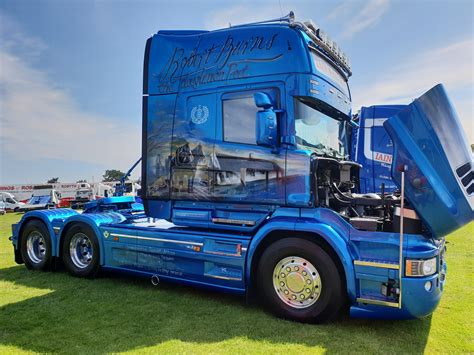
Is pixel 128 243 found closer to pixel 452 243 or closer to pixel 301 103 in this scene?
pixel 301 103

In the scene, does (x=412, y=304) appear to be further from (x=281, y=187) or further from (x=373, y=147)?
(x=373, y=147)

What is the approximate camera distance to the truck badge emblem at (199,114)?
5.39m

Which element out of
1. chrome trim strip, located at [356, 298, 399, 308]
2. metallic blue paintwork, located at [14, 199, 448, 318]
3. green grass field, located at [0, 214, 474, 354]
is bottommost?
green grass field, located at [0, 214, 474, 354]

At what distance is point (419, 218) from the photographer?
4.11 m

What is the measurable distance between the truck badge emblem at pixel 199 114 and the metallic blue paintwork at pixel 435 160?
250cm

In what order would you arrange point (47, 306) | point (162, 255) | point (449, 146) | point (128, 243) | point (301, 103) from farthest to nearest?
point (128, 243) < point (162, 255) < point (47, 306) < point (301, 103) < point (449, 146)

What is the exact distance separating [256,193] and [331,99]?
1656 millimetres

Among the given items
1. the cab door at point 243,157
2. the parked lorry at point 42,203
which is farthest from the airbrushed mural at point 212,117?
the parked lorry at point 42,203

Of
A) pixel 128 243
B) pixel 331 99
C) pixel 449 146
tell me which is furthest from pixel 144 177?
pixel 449 146

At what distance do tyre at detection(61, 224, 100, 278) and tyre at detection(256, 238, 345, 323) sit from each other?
330cm

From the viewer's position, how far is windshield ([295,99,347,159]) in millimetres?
4805

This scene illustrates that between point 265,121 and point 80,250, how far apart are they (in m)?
4.39

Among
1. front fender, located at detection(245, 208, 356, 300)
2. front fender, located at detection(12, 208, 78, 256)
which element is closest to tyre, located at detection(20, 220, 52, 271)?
front fender, located at detection(12, 208, 78, 256)

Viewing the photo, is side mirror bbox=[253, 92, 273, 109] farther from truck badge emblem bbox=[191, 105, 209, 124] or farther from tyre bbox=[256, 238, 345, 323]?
tyre bbox=[256, 238, 345, 323]
